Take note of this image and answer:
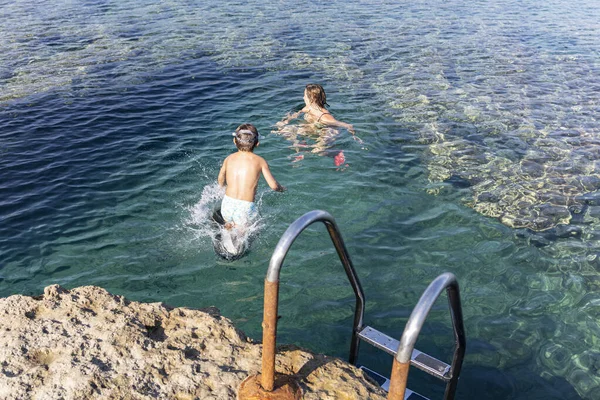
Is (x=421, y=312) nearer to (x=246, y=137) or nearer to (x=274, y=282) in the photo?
(x=274, y=282)

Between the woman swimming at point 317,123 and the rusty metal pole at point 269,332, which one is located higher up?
the rusty metal pole at point 269,332

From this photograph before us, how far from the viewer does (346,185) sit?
7.71 meters

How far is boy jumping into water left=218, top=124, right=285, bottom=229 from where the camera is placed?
6.15 metres

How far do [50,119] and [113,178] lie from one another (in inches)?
139

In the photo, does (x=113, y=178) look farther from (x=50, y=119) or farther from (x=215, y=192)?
(x=50, y=119)

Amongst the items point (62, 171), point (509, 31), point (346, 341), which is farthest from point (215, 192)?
point (509, 31)

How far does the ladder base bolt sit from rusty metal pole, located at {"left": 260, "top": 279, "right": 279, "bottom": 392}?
0.04 meters

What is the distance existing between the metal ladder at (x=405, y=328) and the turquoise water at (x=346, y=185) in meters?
1.08

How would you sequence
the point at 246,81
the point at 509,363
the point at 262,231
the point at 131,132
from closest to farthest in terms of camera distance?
the point at 509,363 < the point at 262,231 < the point at 131,132 < the point at 246,81

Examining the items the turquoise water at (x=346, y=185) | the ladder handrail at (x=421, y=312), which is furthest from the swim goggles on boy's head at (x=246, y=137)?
the ladder handrail at (x=421, y=312)

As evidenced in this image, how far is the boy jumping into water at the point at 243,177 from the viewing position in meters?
6.15

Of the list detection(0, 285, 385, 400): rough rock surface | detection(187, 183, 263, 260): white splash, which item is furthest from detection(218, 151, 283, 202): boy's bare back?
detection(0, 285, 385, 400): rough rock surface

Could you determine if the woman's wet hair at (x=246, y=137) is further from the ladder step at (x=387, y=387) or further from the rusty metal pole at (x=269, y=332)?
the rusty metal pole at (x=269, y=332)

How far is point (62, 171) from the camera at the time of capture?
8250 millimetres
